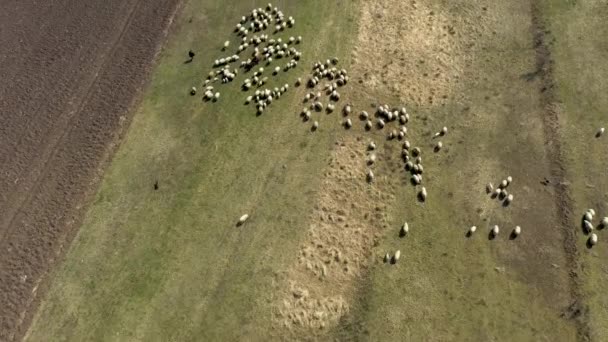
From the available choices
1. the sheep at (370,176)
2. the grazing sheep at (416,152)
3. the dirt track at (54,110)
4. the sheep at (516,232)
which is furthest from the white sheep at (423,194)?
the dirt track at (54,110)

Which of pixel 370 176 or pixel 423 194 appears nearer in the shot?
pixel 423 194

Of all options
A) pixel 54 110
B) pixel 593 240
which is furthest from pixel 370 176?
pixel 54 110

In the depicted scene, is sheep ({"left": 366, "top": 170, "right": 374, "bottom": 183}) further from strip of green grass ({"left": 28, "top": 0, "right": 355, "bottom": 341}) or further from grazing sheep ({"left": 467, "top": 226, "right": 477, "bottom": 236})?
grazing sheep ({"left": 467, "top": 226, "right": 477, "bottom": 236})

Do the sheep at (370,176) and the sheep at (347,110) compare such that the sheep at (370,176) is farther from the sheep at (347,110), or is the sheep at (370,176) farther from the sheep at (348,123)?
the sheep at (347,110)

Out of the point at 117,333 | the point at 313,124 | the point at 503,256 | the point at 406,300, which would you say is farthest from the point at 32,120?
the point at 503,256

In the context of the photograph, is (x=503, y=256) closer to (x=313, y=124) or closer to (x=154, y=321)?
(x=313, y=124)

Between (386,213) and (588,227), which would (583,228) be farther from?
(386,213)
